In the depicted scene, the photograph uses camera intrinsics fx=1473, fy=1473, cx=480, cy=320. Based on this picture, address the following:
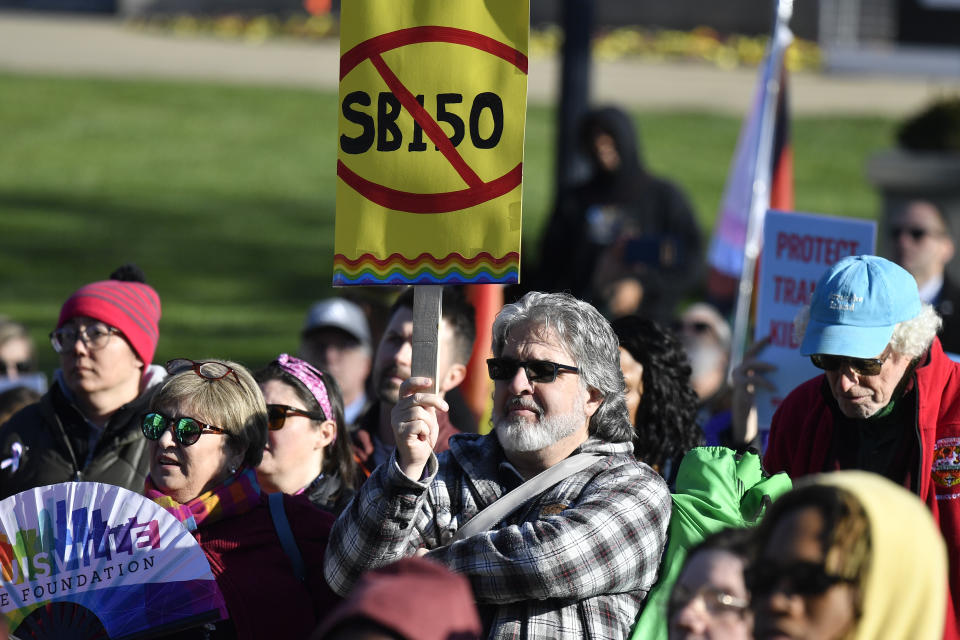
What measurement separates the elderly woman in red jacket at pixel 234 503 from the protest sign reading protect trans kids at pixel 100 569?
16 centimetres

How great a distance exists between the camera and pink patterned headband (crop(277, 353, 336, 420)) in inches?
187

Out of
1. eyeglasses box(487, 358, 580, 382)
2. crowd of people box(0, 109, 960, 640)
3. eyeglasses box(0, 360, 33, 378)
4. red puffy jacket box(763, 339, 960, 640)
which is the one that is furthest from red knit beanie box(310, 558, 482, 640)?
eyeglasses box(0, 360, 33, 378)

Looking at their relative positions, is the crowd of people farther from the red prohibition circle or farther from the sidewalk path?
the sidewalk path

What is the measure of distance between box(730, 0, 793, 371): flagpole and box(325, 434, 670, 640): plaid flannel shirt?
13.0ft

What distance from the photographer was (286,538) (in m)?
4.07

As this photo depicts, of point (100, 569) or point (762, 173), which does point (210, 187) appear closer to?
point (762, 173)

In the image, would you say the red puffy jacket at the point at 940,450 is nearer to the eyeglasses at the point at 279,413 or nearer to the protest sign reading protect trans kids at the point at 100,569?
the eyeglasses at the point at 279,413

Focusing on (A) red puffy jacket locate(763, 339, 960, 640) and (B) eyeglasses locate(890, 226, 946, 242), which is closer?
(A) red puffy jacket locate(763, 339, 960, 640)

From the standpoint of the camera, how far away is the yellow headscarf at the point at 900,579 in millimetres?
2617

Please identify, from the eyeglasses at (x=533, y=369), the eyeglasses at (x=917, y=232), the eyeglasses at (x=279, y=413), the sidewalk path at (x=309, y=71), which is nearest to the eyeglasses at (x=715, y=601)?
the eyeglasses at (x=533, y=369)

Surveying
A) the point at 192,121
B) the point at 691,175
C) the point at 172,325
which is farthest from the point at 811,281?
the point at 192,121

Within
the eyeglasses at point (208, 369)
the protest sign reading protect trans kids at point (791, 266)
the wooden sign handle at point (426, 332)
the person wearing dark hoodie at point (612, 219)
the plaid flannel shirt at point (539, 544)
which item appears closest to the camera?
the plaid flannel shirt at point (539, 544)

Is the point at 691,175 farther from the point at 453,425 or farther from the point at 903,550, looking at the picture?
the point at 903,550

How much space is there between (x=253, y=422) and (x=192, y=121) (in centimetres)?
1975
